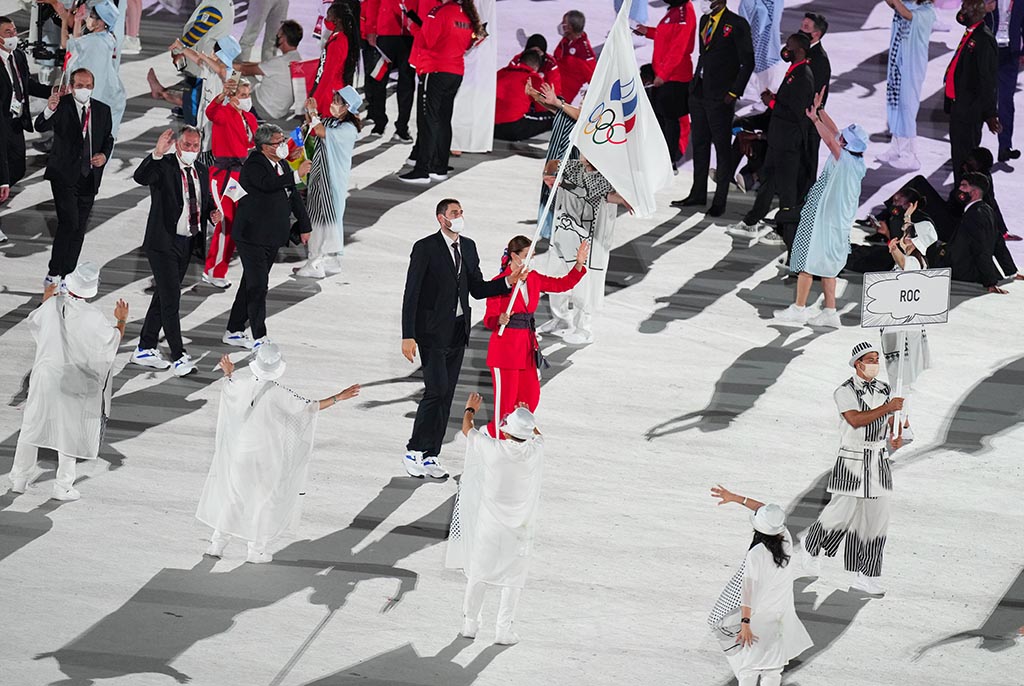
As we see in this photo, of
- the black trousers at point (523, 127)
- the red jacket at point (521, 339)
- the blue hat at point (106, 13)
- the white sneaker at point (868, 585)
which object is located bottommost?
the white sneaker at point (868, 585)

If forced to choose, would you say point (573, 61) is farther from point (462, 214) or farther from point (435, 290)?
point (435, 290)

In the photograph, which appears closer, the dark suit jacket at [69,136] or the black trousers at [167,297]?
the black trousers at [167,297]

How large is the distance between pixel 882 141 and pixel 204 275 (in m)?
8.77

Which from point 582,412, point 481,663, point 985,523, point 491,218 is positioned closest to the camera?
point 481,663

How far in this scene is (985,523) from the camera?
432 inches

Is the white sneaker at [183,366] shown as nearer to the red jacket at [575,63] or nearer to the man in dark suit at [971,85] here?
the red jacket at [575,63]

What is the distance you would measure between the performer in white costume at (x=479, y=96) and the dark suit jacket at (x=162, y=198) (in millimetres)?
5598

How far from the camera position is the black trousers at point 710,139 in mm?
16344

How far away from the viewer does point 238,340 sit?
509 inches

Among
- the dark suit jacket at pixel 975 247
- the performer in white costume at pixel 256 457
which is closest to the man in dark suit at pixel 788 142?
the dark suit jacket at pixel 975 247

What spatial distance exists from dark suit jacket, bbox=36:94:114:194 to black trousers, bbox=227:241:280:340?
6.01 feet

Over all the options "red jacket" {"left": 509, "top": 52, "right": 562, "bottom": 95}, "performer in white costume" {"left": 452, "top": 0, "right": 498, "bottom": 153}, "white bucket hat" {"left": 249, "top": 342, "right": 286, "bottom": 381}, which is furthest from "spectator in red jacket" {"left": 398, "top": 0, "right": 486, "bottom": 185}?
"white bucket hat" {"left": 249, "top": 342, "right": 286, "bottom": 381}

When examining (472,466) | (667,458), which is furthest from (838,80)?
(472,466)

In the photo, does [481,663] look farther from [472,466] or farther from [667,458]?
[667,458]
